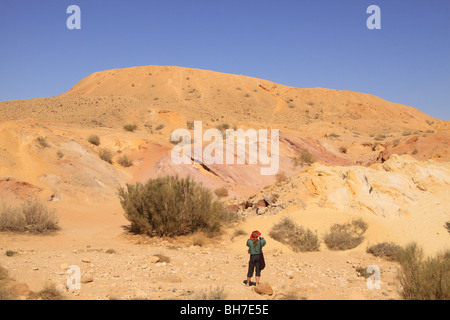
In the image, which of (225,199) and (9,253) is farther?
(225,199)

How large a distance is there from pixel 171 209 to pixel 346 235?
459 cm

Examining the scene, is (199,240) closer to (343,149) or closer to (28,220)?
(28,220)

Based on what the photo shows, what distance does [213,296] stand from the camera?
5.11 metres

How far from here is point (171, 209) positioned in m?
10.4

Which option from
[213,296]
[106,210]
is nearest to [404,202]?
[213,296]

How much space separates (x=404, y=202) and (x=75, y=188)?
1114 cm

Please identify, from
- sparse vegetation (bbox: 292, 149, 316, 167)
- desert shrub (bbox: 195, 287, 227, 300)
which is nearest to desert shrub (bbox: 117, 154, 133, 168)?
sparse vegetation (bbox: 292, 149, 316, 167)

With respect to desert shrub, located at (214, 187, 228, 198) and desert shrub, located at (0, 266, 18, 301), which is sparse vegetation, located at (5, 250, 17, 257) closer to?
desert shrub, located at (0, 266, 18, 301)

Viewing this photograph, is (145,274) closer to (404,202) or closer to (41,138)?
(404,202)

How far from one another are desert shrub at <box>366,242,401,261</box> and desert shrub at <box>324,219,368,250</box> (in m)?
0.54

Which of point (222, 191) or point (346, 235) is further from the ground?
point (222, 191)

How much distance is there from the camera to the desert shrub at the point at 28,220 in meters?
9.75

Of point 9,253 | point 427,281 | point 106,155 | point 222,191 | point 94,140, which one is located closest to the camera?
point 427,281
